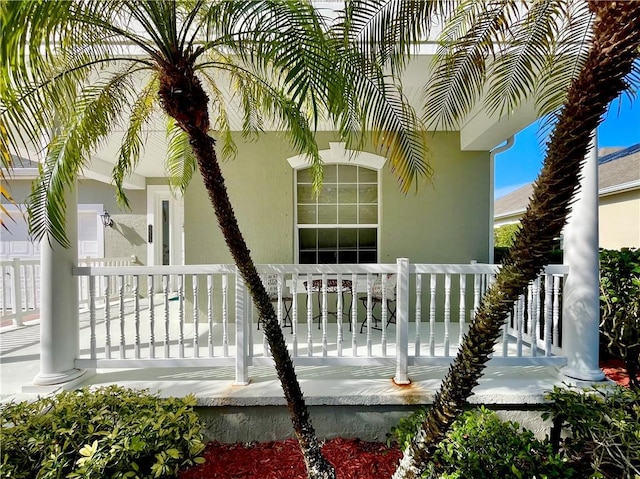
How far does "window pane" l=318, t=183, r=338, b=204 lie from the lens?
5.73m

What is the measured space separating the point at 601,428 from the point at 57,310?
16.1ft

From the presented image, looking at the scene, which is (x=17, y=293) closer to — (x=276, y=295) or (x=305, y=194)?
(x=276, y=295)

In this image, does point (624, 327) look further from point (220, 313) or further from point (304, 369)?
point (220, 313)

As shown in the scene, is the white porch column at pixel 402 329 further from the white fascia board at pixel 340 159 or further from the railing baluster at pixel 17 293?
the railing baluster at pixel 17 293

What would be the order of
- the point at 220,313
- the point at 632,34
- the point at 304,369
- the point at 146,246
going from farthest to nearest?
1. the point at 146,246
2. the point at 220,313
3. the point at 304,369
4. the point at 632,34

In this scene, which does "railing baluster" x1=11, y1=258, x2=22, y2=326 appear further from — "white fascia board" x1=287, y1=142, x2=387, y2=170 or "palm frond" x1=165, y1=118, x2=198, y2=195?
"white fascia board" x1=287, y1=142, x2=387, y2=170

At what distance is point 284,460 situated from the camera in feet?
8.83

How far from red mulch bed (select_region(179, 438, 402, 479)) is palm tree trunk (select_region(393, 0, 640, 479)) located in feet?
4.04

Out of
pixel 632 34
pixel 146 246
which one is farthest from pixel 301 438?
pixel 146 246

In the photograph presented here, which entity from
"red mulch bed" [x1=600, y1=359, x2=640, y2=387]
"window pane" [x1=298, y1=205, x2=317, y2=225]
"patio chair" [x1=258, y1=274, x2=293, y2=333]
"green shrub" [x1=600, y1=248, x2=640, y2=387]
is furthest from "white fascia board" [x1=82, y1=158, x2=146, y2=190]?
"red mulch bed" [x1=600, y1=359, x2=640, y2=387]

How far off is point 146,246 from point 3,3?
7.52 meters

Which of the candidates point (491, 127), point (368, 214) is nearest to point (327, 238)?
point (368, 214)

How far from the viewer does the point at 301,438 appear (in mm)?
2326

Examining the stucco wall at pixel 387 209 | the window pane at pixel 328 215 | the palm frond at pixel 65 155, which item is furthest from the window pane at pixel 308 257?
the palm frond at pixel 65 155
